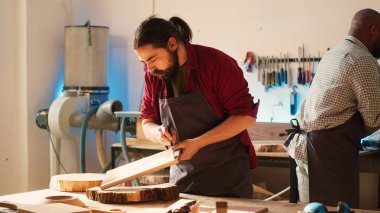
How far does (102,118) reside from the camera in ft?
15.5

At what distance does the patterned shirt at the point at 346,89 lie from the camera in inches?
113

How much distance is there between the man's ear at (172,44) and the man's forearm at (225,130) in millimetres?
401

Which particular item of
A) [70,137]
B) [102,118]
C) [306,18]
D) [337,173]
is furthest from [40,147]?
[337,173]

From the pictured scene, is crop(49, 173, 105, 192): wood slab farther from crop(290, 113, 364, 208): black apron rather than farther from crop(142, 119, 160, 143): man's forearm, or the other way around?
crop(290, 113, 364, 208): black apron

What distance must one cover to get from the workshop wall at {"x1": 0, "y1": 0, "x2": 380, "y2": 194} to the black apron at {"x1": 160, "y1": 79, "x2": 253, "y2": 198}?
2111 millimetres

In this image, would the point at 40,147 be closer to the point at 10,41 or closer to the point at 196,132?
the point at 10,41

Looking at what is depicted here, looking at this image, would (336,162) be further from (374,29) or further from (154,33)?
(154,33)

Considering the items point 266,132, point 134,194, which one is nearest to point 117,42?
point 266,132

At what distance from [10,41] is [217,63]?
2933 millimetres

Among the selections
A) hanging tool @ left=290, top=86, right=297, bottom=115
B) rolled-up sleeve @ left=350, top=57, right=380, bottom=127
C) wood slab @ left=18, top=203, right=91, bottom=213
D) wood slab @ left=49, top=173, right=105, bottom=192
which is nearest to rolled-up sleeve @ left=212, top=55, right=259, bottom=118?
wood slab @ left=49, top=173, right=105, bottom=192

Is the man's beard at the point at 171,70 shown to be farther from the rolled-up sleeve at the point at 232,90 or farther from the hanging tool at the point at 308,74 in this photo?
the hanging tool at the point at 308,74

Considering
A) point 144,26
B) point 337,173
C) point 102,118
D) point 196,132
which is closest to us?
point 144,26

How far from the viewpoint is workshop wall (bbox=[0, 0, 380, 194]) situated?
4.39 metres

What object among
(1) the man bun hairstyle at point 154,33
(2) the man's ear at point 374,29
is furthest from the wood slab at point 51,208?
(2) the man's ear at point 374,29
